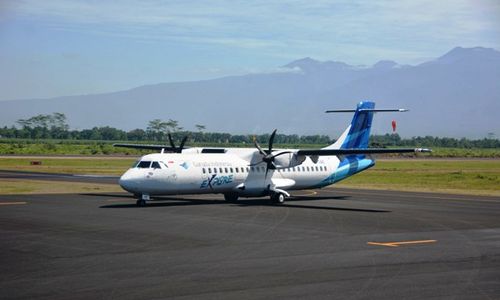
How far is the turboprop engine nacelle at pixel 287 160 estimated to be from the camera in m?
41.0

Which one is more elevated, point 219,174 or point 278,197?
point 219,174

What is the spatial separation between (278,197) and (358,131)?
8365 millimetres

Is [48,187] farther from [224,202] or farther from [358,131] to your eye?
[358,131]

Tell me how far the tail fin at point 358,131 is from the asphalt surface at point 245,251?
766 cm

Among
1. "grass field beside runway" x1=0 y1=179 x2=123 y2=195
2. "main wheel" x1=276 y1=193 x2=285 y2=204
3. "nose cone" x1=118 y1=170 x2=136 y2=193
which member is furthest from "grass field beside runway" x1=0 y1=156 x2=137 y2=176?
"nose cone" x1=118 y1=170 x2=136 y2=193

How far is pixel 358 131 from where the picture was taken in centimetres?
4597

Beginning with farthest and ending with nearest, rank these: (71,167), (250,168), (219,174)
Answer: (71,167) → (250,168) → (219,174)

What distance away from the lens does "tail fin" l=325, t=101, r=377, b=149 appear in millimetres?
45469

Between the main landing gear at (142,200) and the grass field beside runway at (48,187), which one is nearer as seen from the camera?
the main landing gear at (142,200)

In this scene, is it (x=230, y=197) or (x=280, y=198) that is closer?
(x=280, y=198)

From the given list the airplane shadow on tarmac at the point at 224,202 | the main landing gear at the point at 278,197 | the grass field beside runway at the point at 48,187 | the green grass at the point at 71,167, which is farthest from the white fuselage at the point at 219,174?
the green grass at the point at 71,167

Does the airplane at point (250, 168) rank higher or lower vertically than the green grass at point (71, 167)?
higher

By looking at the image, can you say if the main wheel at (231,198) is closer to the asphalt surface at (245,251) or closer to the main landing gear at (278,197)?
the main landing gear at (278,197)

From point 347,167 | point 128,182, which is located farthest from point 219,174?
point 347,167
